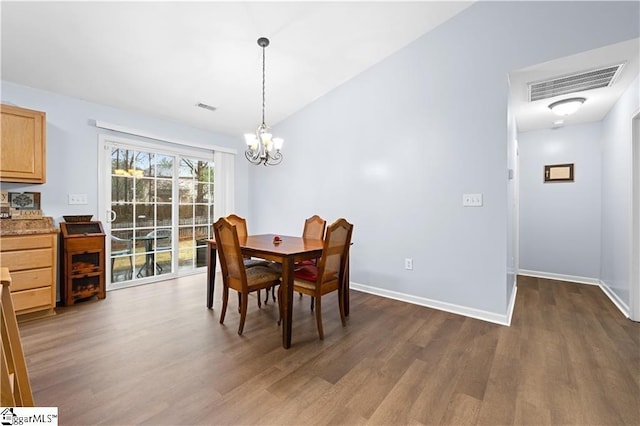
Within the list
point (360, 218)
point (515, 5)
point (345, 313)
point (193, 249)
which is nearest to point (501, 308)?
point (345, 313)

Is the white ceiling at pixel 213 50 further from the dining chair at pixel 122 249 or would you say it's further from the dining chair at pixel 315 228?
the dining chair at pixel 315 228

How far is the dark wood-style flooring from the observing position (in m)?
1.53

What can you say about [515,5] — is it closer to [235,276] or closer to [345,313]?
[345,313]

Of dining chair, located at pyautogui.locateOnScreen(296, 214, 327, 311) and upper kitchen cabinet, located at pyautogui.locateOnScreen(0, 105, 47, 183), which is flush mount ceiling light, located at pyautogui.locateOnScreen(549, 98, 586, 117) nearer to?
dining chair, located at pyautogui.locateOnScreen(296, 214, 327, 311)

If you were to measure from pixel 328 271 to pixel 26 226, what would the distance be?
2.99m

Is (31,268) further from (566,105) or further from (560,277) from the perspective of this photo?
(560,277)

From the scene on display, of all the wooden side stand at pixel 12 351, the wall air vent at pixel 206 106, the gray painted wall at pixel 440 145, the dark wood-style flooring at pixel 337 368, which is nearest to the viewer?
the wooden side stand at pixel 12 351

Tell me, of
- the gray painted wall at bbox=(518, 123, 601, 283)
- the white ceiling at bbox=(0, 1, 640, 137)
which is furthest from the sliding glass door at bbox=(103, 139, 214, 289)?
the gray painted wall at bbox=(518, 123, 601, 283)

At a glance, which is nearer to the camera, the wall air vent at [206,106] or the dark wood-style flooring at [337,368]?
the dark wood-style flooring at [337,368]

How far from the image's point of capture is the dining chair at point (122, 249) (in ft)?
12.3

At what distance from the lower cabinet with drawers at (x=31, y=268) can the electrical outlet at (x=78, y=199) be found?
65 cm

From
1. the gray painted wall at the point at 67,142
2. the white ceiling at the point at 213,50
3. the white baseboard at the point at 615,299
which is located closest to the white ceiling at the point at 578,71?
the white ceiling at the point at 213,50

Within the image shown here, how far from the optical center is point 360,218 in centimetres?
377

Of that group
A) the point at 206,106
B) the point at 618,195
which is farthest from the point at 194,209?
the point at 618,195
